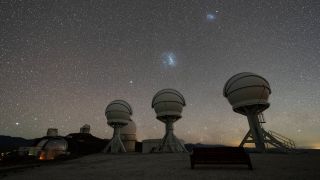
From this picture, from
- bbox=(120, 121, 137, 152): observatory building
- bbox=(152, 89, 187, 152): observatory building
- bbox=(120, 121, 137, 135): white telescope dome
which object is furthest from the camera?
bbox=(120, 121, 137, 135): white telescope dome

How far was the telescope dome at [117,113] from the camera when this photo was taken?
38.6 meters

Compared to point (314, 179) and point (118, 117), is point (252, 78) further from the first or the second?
point (118, 117)

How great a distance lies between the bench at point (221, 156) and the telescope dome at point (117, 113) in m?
31.4

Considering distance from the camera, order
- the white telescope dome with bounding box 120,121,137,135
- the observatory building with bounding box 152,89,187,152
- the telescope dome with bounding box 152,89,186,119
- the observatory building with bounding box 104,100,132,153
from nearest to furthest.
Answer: the observatory building with bounding box 152,89,187,152 < the telescope dome with bounding box 152,89,186,119 < the observatory building with bounding box 104,100,132,153 < the white telescope dome with bounding box 120,121,137,135

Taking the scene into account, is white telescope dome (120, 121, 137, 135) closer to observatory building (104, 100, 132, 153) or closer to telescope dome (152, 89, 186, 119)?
observatory building (104, 100, 132, 153)

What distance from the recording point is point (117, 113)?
3866cm

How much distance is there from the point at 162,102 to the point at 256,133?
15584 millimetres

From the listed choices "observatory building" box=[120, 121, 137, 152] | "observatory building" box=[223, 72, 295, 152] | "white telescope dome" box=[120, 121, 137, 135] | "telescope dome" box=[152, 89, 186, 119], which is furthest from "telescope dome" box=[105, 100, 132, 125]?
"observatory building" box=[223, 72, 295, 152]

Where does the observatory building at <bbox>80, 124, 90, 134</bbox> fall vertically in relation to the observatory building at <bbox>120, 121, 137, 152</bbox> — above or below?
above

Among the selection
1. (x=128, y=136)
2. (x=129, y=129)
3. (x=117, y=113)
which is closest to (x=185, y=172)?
(x=117, y=113)

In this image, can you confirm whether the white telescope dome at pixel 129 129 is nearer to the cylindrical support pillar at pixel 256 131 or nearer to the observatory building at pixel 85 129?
the observatory building at pixel 85 129

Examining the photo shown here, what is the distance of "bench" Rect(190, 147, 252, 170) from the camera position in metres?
8.49

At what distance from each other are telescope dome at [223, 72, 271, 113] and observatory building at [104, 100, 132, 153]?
73.8 ft

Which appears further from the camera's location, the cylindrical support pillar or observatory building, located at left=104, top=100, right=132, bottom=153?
observatory building, located at left=104, top=100, right=132, bottom=153
